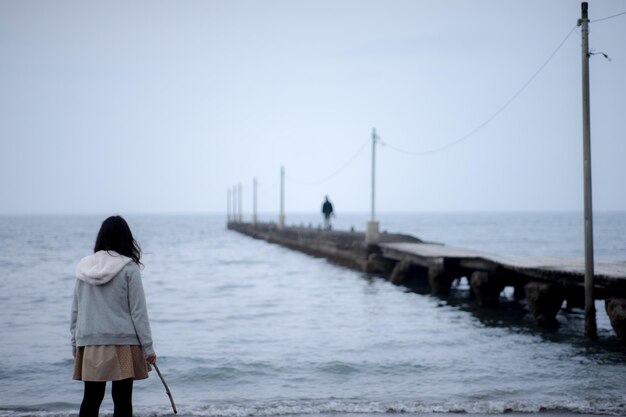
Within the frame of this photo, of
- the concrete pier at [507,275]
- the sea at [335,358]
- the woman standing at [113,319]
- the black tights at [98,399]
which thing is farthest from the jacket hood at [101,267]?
the concrete pier at [507,275]

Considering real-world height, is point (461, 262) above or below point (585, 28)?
below

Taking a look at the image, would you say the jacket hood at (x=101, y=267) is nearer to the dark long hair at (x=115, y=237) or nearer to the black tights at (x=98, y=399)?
the dark long hair at (x=115, y=237)

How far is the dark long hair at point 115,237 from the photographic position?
427 centimetres

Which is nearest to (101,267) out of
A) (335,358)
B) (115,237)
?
(115,237)

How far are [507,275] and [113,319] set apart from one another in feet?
41.4

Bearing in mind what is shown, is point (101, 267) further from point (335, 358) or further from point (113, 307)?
point (335, 358)

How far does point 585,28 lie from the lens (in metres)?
→ 10.6

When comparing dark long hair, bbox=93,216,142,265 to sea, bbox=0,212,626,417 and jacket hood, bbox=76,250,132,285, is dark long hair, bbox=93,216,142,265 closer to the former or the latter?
jacket hood, bbox=76,250,132,285

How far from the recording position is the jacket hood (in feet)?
13.7

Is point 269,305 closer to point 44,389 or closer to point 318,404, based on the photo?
point 44,389

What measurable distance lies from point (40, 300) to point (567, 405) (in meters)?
16.1

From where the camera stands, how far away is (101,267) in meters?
4.20

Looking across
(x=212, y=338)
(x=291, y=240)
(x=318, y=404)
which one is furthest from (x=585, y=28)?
(x=291, y=240)

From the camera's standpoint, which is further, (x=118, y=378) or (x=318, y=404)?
(x=318, y=404)
